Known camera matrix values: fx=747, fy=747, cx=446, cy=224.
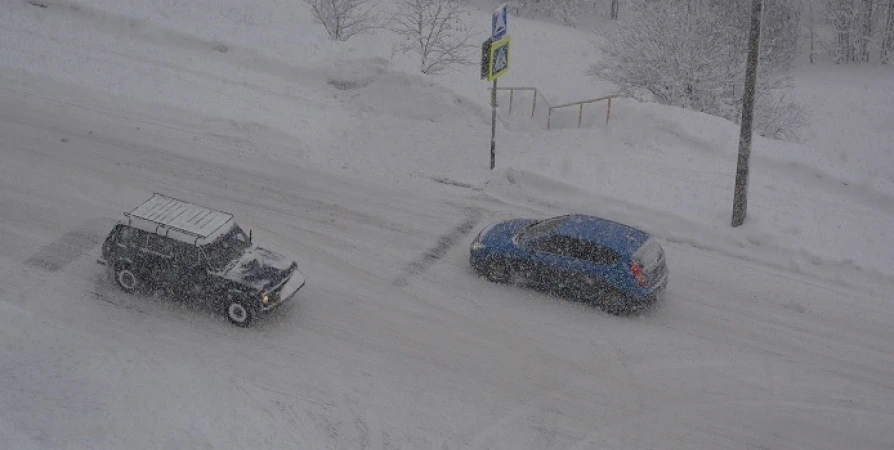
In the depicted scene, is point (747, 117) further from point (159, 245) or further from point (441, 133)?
point (159, 245)

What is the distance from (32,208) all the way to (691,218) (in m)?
14.5

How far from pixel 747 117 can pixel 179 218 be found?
452 inches

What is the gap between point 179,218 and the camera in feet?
43.8

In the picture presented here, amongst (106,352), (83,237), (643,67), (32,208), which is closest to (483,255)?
(106,352)

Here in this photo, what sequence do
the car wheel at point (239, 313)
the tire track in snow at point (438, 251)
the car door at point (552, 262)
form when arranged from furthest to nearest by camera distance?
the tire track in snow at point (438, 251) < the car door at point (552, 262) < the car wheel at point (239, 313)

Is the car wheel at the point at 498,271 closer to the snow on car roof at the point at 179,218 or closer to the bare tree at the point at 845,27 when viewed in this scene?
the snow on car roof at the point at 179,218

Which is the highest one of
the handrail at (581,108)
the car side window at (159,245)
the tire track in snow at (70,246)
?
the handrail at (581,108)

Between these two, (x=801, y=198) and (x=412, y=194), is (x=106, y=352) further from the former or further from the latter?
(x=801, y=198)

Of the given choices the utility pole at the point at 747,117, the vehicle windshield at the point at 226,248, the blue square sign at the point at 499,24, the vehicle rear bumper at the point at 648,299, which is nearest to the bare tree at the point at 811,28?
the utility pole at the point at 747,117

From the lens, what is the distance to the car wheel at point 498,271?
47.7 feet

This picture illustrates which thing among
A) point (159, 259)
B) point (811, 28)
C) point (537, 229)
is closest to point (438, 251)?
point (537, 229)

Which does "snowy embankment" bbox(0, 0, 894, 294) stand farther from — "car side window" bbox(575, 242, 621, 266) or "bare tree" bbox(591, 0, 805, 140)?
"bare tree" bbox(591, 0, 805, 140)

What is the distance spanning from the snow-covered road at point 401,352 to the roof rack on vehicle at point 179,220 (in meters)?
1.41

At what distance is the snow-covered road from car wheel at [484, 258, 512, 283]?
0.30 meters
